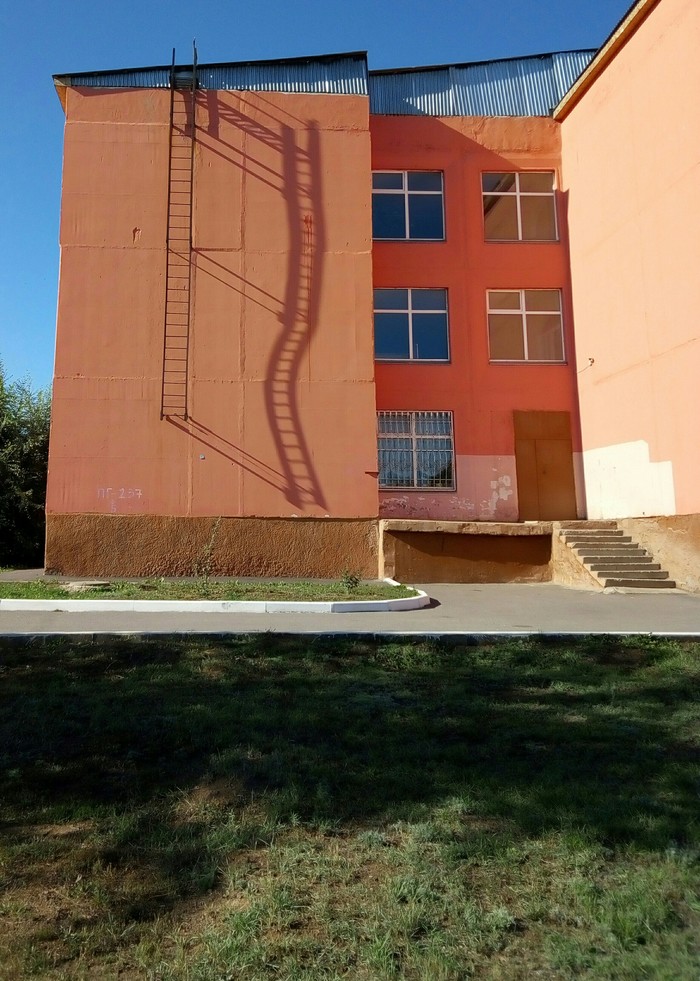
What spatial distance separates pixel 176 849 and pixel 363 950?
3.14 ft

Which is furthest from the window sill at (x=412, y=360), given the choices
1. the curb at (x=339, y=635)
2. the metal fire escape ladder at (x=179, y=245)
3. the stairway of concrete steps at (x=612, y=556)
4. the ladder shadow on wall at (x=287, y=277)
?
the curb at (x=339, y=635)

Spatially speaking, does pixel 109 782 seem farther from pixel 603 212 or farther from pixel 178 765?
pixel 603 212

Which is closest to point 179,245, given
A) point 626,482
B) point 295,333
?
point 295,333

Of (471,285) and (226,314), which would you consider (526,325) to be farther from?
(226,314)

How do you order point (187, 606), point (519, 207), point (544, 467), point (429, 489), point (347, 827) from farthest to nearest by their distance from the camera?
point (519, 207) → point (544, 467) → point (429, 489) → point (187, 606) → point (347, 827)

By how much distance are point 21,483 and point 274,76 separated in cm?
1224

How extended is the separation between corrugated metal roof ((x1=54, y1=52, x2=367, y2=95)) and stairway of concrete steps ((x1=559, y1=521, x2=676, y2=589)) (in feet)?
32.8

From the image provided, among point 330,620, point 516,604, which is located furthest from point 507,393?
point 330,620

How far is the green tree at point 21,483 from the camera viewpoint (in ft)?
67.5

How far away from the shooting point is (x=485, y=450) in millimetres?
16688

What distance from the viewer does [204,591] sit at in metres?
10.5

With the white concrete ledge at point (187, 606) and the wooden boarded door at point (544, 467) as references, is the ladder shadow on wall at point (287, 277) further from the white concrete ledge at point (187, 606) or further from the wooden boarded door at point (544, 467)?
the white concrete ledge at point (187, 606)

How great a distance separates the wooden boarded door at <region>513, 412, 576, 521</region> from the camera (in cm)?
1677

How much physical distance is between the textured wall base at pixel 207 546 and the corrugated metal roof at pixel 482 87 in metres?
10.2
